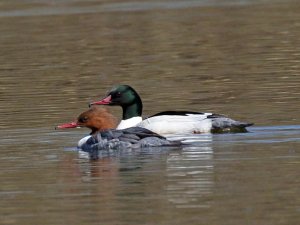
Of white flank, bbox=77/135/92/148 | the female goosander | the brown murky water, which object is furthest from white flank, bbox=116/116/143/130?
white flank, bbox=77/135/92/148

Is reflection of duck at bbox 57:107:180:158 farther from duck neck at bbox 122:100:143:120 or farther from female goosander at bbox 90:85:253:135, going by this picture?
duck neck at bbox 122:100:143:120

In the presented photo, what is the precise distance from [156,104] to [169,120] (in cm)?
300

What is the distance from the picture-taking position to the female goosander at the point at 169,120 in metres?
17.4

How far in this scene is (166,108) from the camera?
20.4 m

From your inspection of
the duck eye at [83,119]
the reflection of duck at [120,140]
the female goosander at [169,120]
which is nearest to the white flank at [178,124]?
the female goosander at [169,120]

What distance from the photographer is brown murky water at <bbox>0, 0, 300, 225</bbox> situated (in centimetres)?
1212

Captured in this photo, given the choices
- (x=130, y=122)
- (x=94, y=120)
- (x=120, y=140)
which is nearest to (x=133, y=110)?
(x=130, y=122)

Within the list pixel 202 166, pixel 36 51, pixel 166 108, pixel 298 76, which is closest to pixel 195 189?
pixel 202 166

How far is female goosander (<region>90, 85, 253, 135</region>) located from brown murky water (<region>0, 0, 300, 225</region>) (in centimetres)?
29

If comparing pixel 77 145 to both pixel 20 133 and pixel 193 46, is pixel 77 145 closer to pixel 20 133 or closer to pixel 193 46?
pixel 20 133

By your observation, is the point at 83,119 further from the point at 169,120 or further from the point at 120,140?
the point at 169,120

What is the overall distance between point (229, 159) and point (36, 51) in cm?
1657

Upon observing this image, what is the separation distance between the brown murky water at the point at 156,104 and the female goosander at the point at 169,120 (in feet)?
0.94

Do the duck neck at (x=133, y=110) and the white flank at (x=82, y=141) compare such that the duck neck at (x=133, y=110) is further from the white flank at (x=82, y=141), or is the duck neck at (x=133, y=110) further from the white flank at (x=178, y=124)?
the white flank at (x=82, y=141)
